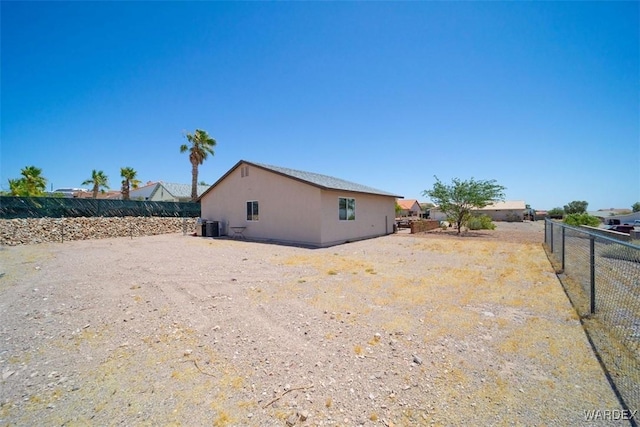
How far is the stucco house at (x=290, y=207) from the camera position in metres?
13.4

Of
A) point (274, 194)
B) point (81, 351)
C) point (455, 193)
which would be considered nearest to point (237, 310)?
point (81, 351)

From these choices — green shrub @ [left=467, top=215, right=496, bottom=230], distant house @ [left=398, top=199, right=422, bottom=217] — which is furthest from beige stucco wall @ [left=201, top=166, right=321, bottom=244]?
distant house @ [left=398, top=199, right=422, bottom=217]

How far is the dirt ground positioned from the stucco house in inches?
278

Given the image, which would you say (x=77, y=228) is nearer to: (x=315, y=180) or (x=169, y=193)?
(x=315, y=180)

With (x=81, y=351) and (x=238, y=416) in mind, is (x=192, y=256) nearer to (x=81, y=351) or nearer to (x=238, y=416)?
(x=81, y=351)

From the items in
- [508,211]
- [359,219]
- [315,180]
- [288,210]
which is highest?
[315,180]

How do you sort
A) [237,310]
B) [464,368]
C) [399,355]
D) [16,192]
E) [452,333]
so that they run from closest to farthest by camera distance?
[464,368]
[399,355]
[452,333]
[237,310]
[16,192]

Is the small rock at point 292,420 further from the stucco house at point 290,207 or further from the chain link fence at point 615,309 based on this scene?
the stucco house at point 290,207

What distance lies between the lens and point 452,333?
3.75m

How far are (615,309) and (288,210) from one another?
1201cm

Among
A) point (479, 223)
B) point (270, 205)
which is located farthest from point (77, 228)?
point (479, 223)

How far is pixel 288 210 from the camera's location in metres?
14.3

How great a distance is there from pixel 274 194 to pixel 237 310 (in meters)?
10.5

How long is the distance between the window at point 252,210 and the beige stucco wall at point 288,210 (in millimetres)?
259
